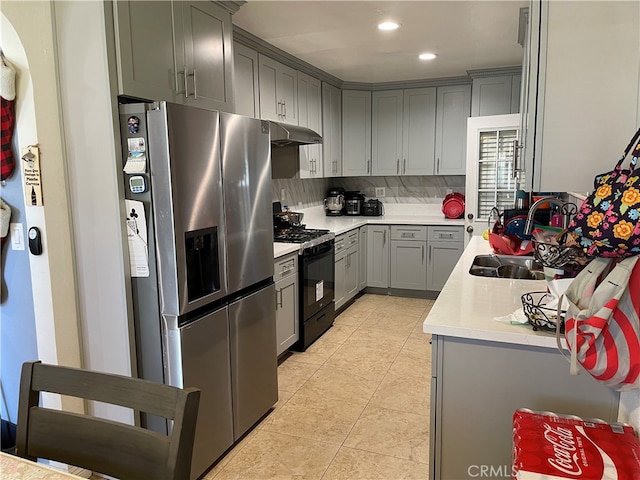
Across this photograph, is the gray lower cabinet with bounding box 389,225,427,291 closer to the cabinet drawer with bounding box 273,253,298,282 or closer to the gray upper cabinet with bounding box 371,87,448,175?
the gray upper cabinet with bounding box 371,87,448,175

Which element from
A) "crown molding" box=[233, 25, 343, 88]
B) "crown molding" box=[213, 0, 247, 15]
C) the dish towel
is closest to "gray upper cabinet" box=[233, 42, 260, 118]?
"crown molding" box=[233, 25, 343, 88]

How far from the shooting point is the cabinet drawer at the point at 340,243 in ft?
14.4

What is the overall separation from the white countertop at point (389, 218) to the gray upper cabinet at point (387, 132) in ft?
1.80

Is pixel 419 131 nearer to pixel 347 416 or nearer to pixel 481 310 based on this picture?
pixel 347 416

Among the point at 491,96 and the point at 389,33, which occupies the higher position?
the point at 389,33

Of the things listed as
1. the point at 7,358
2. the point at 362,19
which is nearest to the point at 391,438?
the point at 7,358

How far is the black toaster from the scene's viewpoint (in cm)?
557

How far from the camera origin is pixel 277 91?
3.86 meters

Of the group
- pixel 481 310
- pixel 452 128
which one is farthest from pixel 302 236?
pixel 452 128

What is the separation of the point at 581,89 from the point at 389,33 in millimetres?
2102

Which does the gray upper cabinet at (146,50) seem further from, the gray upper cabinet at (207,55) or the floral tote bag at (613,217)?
the floral tote bag at (613,217)

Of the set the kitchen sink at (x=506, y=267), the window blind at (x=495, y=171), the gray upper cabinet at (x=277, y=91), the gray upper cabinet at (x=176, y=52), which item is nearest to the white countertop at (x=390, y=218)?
the window blind at (x=495, y=171)

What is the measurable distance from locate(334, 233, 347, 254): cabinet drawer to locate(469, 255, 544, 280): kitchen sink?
5.55 ft

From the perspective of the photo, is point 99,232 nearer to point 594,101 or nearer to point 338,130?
point 594,101
